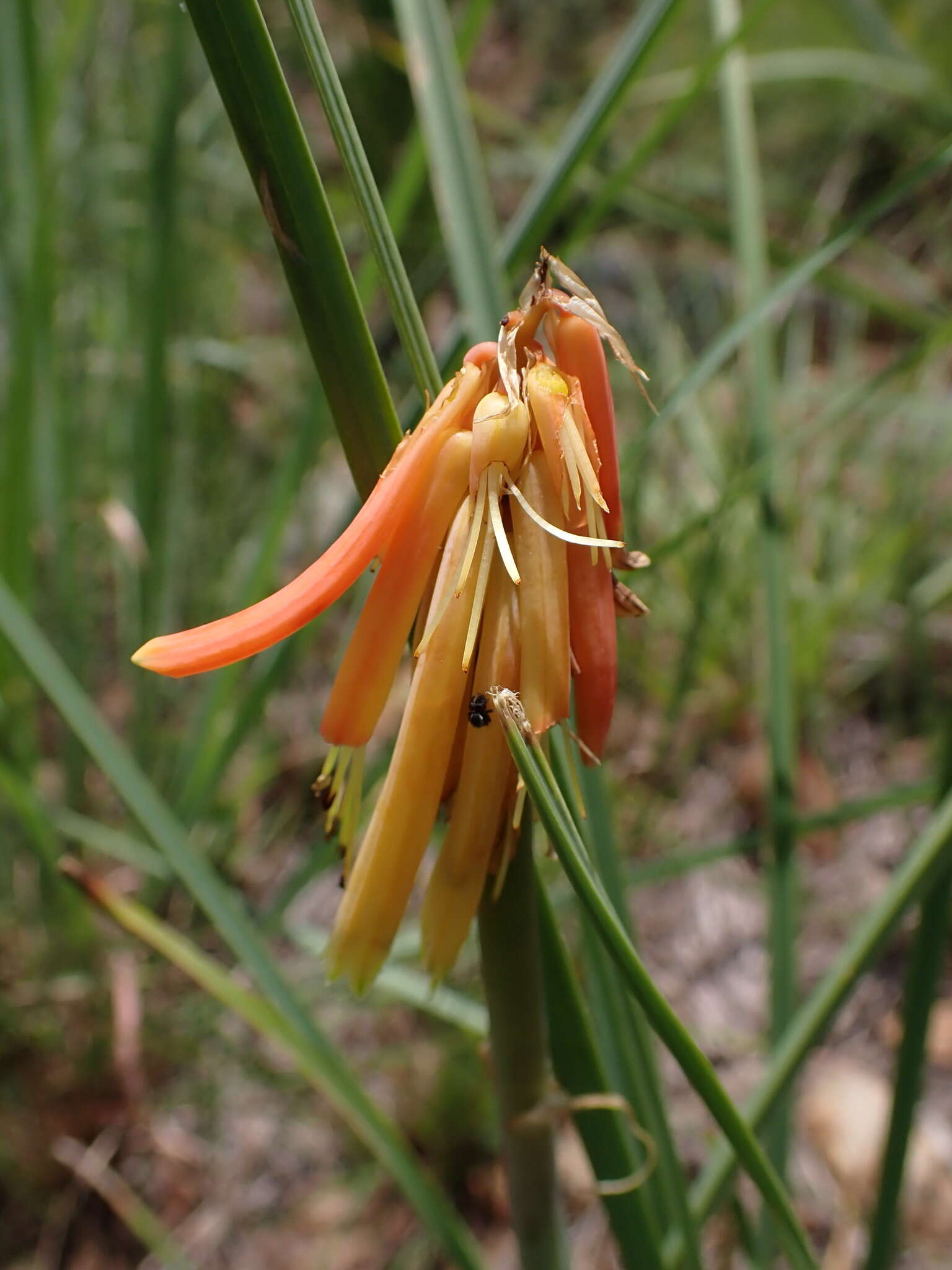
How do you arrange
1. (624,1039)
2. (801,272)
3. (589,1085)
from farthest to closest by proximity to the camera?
(801,272), (624,1039), (589,1085)

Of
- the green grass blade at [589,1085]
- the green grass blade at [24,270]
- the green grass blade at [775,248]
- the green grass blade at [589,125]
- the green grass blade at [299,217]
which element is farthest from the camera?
the green grass blade at [775,248]

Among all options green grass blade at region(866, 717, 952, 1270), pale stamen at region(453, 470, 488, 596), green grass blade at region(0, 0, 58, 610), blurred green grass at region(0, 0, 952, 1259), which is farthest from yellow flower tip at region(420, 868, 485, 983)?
green grass blade at region(0, 0, 58, 610)

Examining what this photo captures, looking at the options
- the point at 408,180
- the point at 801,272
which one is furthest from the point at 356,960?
the point at 408,180

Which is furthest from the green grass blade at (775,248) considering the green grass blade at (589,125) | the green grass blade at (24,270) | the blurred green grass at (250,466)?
the green grass blade at (24,270)

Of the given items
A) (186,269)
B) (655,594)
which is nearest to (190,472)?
(186,269)

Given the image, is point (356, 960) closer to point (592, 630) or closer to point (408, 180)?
point (592, 630)

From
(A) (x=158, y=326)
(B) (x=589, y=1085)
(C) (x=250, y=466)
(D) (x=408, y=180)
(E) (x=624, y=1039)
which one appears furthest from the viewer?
(C) (x=250, y=466)

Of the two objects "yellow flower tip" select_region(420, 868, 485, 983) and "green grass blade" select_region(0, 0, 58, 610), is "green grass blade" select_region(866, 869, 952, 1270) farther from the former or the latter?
"green grass blade" select_region(0, 0, 58, 610)

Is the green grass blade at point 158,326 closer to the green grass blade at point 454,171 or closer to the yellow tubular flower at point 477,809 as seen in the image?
the green grass blade at point 454,171
